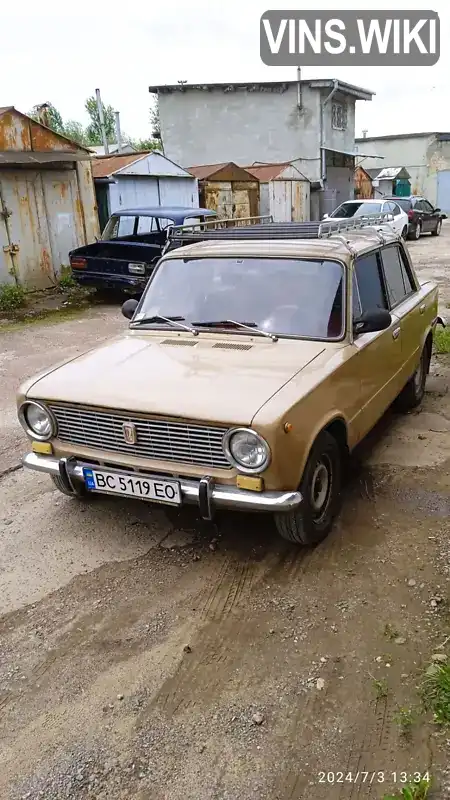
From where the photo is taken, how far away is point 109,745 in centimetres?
254

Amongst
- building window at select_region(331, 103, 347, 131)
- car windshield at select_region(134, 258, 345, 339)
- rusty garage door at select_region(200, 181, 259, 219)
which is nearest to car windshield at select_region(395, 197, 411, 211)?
rusty garage door at select_region(200, 181, 259, 219)

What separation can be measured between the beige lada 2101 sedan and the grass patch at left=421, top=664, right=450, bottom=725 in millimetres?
974

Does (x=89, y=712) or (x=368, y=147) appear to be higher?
(x=368, y=147)

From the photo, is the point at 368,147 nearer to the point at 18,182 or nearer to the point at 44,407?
the point at 18,182

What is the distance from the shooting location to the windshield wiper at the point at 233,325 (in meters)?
4.08

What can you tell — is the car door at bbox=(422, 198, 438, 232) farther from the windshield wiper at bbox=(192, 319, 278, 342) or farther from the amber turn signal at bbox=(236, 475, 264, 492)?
the amber turn signal at bbox=(236, 475, 264, 492)

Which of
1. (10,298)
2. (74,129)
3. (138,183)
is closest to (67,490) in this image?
(10,298)

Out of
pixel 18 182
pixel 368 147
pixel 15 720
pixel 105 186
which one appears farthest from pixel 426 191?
pixel 15 720

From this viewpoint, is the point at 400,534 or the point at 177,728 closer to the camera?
the point at 177,728

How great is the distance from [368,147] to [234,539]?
40.9 meters

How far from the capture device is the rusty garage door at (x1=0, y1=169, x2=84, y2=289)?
12570mm

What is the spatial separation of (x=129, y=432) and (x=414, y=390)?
339cm

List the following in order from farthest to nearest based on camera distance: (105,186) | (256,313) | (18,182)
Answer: (105,186) < (18,182) < (256,313)
